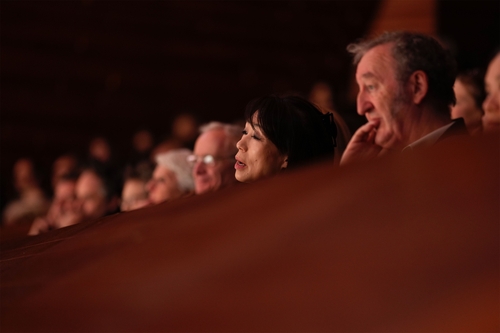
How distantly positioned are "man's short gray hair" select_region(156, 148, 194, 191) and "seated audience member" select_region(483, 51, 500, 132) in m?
1.02

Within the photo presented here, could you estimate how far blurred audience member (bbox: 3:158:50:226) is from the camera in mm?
4098

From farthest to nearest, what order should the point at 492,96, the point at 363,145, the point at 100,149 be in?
the point at 100,149
the point at 492,96
the point at 363,145

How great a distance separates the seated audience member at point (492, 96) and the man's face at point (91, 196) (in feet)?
5.56

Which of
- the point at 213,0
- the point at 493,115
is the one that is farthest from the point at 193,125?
the point at 493,115

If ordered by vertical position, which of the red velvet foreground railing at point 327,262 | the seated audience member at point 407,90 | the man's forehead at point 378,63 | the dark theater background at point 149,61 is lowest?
Answer: the red velvet foreground railing at point 327,262

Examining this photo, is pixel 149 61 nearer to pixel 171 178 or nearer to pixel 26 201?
pixel 26 201

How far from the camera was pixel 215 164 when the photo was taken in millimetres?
2113

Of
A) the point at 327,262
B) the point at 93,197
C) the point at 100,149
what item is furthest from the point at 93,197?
the point at 327,262

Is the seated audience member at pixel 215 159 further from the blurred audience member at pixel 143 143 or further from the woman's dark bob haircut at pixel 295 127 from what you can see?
the blurred audience member at pixel 143 143

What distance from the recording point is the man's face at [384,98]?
63.4 inches

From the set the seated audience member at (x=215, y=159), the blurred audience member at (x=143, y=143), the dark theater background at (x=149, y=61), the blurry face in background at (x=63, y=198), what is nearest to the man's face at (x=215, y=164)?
the seated audience member at (x=215, y=159)

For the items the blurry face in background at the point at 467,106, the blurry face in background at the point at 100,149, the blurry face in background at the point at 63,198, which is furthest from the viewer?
the blurry face in background at the point at 100,149

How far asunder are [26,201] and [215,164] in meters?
2.50

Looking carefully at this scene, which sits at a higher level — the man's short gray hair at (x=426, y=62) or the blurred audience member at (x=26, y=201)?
the blurred audience member at (x=26, y=201)
